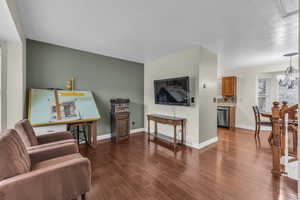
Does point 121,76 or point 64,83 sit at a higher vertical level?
point 121,76

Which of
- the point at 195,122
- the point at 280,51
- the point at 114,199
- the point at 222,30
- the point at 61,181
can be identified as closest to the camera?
the point at 61,181

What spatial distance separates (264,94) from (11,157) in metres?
6.98

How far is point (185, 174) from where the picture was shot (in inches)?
83.0

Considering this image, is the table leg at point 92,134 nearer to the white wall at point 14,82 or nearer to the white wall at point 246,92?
the white wall at point 14,82

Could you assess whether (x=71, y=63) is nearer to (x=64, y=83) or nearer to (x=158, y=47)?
(x=64, y=83)

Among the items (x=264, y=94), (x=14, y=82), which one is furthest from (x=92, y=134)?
(x=264, y=94)

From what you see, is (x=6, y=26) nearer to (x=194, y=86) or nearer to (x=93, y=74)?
(x=93, y=74)

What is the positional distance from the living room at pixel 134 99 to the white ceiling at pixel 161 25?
0.07 ft

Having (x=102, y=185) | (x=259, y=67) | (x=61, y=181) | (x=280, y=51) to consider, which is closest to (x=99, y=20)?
(x=61, y=181)

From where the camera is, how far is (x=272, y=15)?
1858mm

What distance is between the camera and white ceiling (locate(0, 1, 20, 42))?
4.59ft

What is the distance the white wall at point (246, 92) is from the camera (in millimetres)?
4863

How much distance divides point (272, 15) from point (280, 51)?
88.3 inches

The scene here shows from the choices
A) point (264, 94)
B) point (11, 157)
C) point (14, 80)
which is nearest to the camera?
point (11, 157)
